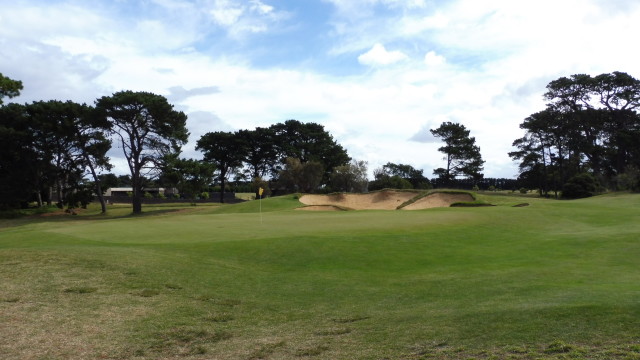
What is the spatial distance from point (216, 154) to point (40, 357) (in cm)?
8873

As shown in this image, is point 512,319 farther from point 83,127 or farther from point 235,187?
point 235,187

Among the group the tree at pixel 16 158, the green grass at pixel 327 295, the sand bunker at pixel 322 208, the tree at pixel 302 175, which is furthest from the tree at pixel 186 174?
the green grass at pixel 327 295

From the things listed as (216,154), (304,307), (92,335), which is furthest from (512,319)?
(216,154)

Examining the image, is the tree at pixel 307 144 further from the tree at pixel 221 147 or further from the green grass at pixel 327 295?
the green grass at pixel 327 295

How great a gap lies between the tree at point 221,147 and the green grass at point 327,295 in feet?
234

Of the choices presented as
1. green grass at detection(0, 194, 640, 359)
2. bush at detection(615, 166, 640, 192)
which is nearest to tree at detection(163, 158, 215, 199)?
green grass at detection(0, 194, 640, 359)

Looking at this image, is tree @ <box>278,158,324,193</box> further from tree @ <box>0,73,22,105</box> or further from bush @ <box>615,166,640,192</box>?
tree @ <box>0,73,22,105</box>

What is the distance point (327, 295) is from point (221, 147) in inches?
3364

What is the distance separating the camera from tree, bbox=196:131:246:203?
9531 centimetres

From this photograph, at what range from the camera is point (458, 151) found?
9081cm

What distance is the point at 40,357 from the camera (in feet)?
29.4

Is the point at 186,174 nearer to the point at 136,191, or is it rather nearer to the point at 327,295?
the point at 136,191

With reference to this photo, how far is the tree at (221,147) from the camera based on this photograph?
95.3m

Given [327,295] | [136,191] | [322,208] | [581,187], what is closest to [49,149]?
[136,191]
